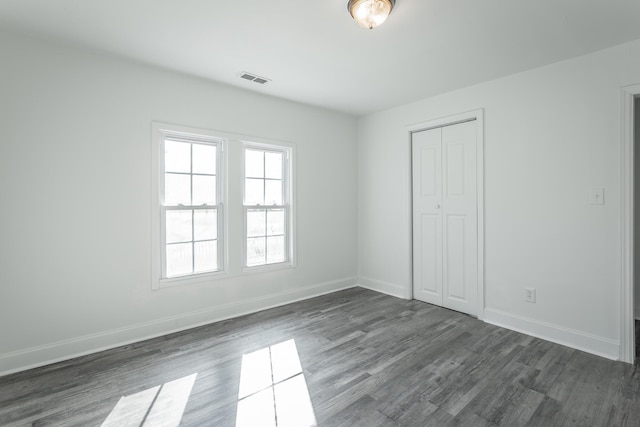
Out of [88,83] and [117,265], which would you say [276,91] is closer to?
[88,83]

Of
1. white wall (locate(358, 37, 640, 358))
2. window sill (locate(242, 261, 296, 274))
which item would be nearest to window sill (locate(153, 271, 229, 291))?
window sill (locate(242, 261, 296, 274))

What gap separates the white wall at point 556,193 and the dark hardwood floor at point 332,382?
0.33 meters

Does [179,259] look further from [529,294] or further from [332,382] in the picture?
[529,294]

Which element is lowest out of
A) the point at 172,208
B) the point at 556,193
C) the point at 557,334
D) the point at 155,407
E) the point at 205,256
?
the point at 155,407

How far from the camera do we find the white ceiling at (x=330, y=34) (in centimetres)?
217

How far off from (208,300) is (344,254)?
208 centimetres

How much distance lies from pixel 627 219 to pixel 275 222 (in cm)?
341

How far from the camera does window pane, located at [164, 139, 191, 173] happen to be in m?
3.26

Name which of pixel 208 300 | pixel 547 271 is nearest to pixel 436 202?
pixel 547 271

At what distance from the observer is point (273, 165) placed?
4.08 m

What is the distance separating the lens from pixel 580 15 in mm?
2238

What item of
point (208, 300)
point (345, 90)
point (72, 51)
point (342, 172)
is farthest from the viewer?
point (342, 172)

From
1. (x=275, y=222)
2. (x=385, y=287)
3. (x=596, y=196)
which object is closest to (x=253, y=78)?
(x=275, y=222)

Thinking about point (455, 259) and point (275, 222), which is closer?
point (455, 259)
